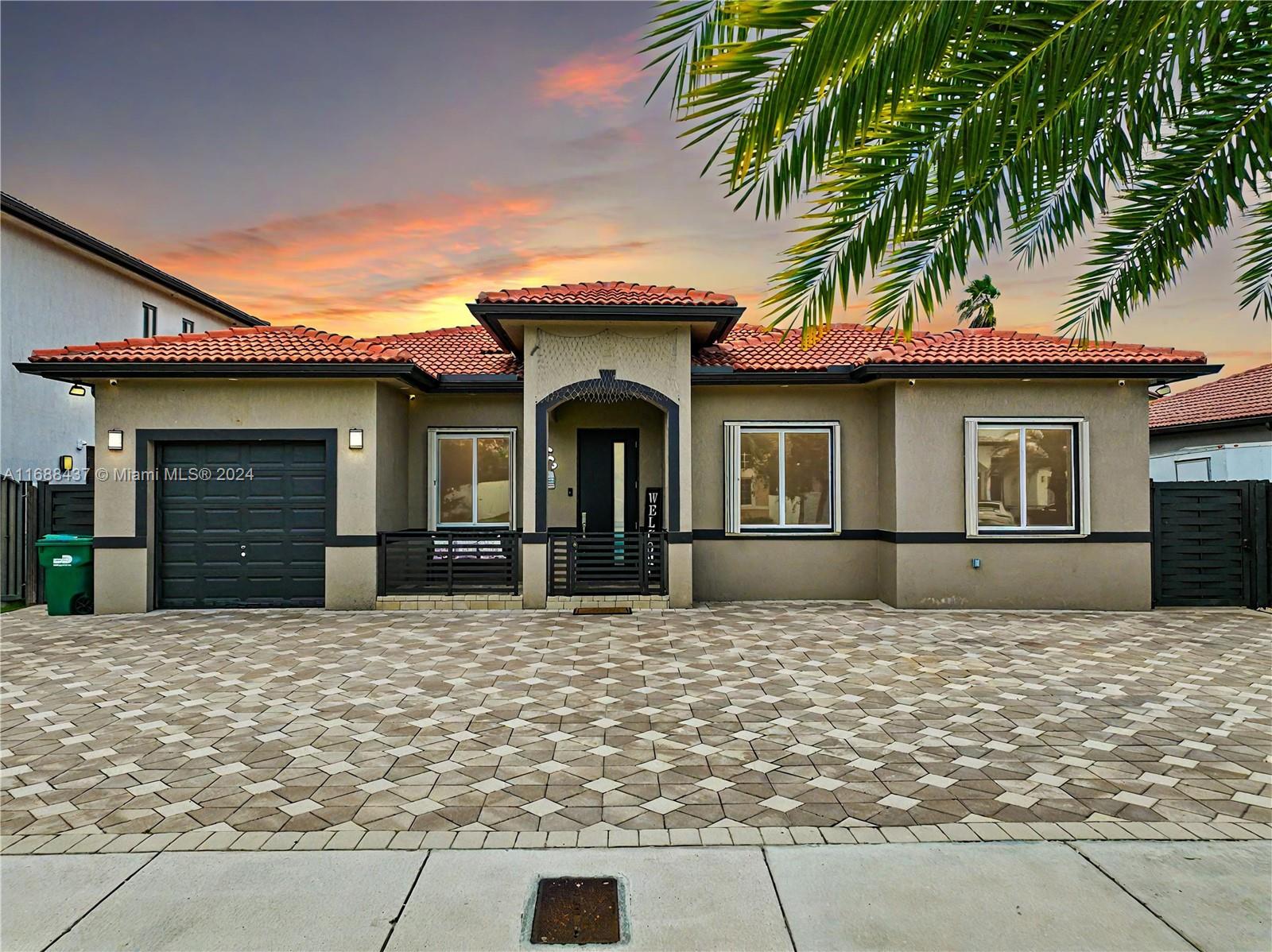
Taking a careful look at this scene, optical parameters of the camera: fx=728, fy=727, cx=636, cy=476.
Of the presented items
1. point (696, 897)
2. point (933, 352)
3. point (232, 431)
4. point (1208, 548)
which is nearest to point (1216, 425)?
point (1208, 548)

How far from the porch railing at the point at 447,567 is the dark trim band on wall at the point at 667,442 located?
0.74m

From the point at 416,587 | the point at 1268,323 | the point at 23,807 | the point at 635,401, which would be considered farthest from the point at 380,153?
the point at 1268,323

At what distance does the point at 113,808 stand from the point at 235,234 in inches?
526

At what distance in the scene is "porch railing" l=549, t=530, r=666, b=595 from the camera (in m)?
11.4

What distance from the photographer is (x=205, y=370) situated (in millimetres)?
10758

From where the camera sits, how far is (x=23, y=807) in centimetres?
436

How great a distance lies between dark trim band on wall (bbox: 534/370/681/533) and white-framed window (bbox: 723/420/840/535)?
1.25 m

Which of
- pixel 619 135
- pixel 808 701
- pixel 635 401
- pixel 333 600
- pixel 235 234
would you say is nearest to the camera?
pixel 808 701

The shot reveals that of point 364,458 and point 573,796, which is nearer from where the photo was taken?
point 573,796

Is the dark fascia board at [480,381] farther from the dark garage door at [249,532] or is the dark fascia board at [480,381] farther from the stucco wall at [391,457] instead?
the dark garage door at [249,532]

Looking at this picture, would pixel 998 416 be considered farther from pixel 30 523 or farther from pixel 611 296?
pixel 30 523

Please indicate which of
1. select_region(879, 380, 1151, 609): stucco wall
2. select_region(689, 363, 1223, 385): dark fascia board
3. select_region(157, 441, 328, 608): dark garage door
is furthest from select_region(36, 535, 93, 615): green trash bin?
select_region(879, 380, 1151, 609): stucco wall

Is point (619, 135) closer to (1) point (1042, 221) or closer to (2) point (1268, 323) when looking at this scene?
(1) point (1042, 221)

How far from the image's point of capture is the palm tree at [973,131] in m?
2.37
